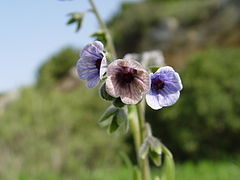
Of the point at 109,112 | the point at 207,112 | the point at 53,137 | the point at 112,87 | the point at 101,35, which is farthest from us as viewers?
the point at 53,137

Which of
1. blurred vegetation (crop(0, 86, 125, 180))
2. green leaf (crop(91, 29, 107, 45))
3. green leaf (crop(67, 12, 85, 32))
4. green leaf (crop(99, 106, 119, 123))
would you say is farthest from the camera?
blurred vegetation (crop(0, 86, 125, 180))

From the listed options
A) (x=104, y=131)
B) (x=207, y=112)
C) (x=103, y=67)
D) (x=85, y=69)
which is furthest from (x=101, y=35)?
(x=104, y=131)

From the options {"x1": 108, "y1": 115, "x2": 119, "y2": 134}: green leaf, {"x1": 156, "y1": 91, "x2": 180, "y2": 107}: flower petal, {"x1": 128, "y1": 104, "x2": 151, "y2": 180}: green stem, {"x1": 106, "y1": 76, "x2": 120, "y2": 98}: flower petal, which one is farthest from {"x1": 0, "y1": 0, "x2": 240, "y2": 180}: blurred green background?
{"x1": 106, "y1": 76, "x2": 120, "y2": 98}: flower petal

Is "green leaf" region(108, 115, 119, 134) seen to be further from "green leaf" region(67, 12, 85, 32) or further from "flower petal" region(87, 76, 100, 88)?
"green leaf" region(67, 12, 85, 32)

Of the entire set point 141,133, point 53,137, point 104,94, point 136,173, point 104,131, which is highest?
point 104,94

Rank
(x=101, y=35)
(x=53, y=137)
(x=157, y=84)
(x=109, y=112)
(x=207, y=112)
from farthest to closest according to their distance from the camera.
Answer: (x=53, y=137), (x=207, y=112), (x=101, y=35), (x=109, y=112), (x=157, y=84)

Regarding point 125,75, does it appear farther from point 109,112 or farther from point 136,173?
point 136,173

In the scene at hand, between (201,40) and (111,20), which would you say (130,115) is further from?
(111,20)

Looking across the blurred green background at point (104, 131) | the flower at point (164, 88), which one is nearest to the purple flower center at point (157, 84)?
the flower at point (164, 88)
